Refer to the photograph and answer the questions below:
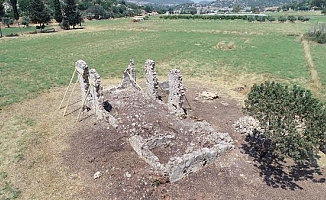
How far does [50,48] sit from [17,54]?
7.31 metres

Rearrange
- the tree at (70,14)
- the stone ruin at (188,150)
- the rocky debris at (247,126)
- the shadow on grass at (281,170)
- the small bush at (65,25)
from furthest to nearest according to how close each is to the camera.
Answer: the small bush at (65,25), the tree at (70,14), the rocky debris at (247,126), the shadow on grass at (281,170), the stone ruin at (188,150)

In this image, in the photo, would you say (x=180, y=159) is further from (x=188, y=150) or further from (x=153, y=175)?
(x=188, y=150)

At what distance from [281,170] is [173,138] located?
22.1 ft

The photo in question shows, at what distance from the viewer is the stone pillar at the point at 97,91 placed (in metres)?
21.4

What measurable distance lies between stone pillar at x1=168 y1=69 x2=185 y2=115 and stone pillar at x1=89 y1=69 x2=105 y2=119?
18.2 ft

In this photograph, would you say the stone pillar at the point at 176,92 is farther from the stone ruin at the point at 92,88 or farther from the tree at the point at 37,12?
the tree at the point at 37,12

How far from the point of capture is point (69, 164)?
16.5 m

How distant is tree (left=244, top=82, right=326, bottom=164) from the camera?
1389 centimetres

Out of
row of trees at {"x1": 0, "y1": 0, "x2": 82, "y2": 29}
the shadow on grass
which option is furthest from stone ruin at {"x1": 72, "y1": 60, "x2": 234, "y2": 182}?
row of trees at {"x1": 0, "y1": 0, "x2": 82, "y2": 29}

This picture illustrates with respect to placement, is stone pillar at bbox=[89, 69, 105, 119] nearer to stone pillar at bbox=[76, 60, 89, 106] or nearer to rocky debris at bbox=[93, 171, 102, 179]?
stone pillar at bbox=[76, 60, 89, 106]

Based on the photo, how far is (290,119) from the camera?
47.6ft

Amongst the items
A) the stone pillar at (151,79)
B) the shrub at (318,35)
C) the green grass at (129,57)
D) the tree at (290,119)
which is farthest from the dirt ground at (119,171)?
the shrub at (318,35)

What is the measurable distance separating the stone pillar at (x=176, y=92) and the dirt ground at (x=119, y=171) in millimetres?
957

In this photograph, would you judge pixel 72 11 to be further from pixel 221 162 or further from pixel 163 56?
pixel 221 162
